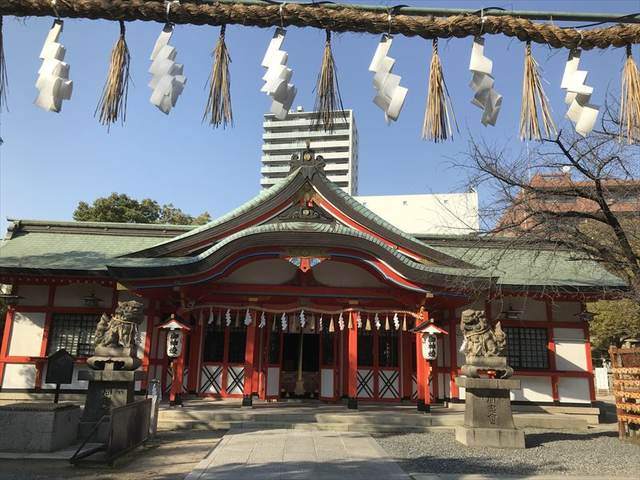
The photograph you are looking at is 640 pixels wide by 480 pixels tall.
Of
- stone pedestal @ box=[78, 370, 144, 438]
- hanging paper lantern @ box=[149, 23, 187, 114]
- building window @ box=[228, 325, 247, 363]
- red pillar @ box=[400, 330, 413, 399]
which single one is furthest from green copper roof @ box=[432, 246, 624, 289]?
hanging paper lantern @ box=[149, 23, 187, 114]

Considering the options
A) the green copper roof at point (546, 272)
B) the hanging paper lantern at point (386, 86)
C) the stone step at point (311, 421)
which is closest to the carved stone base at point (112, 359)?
the stone step at point (311, 421)

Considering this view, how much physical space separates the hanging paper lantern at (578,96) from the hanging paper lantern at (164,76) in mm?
3224

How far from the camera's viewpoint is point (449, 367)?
15.0 m

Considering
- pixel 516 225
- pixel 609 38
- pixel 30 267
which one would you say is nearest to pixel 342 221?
pixel 516 225

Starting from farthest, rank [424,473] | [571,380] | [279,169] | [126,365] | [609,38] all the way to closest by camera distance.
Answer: [279,169]
[571,380]
[126,365]
[424,473]
[609,38]

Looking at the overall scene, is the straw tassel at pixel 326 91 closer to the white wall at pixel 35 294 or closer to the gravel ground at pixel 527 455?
the gravel ground at pixel 527 455

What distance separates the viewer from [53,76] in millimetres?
3965

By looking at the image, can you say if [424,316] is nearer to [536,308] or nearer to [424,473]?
[536,308]

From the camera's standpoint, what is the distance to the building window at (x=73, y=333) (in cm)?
1405

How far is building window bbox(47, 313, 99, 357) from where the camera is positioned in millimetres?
14055

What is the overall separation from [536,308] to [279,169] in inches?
3968

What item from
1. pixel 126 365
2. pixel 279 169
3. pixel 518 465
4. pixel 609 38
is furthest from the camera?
pixel 279 169

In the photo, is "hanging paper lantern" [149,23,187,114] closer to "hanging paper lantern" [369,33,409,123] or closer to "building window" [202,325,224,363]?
"hanging paper lantern" [369,33,409,123]

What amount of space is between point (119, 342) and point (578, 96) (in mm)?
9037
